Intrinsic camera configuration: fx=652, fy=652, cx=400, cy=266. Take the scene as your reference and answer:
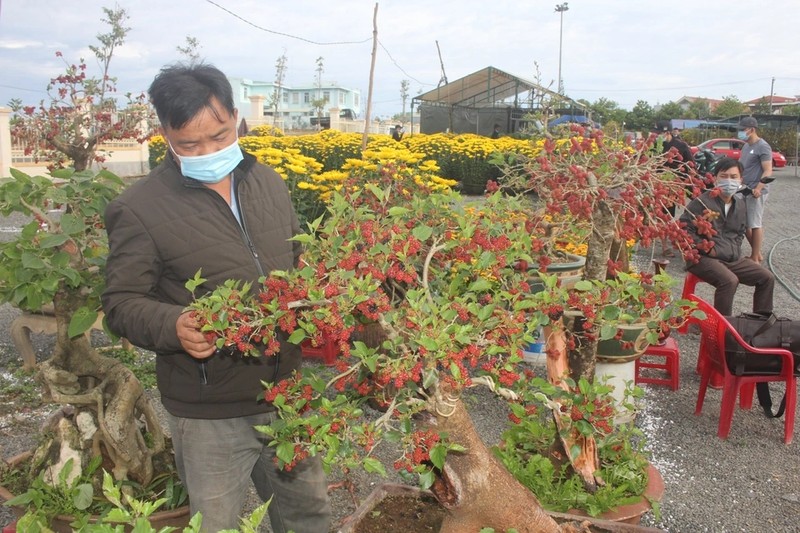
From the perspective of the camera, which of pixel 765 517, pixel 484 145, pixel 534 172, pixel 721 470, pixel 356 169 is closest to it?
pixel 534 172

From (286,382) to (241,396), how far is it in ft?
0.89

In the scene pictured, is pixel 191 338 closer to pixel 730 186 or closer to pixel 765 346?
pixel 765 346

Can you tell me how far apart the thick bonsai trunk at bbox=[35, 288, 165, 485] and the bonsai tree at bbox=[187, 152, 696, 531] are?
0.81 meters

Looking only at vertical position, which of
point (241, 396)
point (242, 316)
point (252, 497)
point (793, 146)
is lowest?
point (252, 497)

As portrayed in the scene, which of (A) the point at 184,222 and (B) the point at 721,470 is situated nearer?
(A) the point at 184,222

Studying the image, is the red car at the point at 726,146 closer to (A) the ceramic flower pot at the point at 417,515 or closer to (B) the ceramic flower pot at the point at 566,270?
(B) the ceramic flower pot at the point at 566,270

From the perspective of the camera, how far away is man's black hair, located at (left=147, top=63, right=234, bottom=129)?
1717 mm

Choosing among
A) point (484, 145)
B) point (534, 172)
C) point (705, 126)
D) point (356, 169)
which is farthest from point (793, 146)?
point (534, 172)

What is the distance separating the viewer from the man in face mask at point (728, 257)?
15.9ft

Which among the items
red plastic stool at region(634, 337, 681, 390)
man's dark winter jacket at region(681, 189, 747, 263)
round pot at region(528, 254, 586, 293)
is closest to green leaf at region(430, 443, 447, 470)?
round pot at region(528, 254, 586, 293)

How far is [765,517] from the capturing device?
3.05 meters

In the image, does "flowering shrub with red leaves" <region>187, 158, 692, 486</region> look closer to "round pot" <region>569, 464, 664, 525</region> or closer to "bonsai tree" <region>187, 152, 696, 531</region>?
"bonsai tree" <region>187, 152, 696, 531</region>

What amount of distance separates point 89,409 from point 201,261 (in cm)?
109

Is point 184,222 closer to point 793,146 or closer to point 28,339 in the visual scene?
point 28,339
